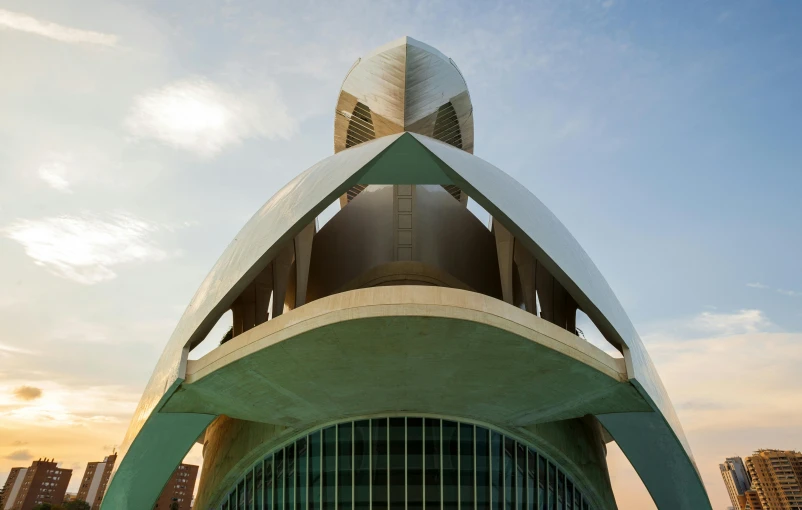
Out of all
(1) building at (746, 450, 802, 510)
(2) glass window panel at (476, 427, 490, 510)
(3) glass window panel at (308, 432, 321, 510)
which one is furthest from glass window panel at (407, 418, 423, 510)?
(1) building at (746, 450, 802, 510)

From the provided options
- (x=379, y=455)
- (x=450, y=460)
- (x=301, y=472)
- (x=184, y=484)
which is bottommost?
(x=301, y=472)

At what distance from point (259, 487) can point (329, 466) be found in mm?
2287

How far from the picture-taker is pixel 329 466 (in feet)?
46.1

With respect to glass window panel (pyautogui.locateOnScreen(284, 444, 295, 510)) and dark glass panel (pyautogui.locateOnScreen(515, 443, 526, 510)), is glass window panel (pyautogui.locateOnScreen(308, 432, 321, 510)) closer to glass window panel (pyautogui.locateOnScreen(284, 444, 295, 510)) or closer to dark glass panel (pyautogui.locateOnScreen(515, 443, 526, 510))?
glass window panel (pyautogui.locateOnScreen(284, 444, 295, 510))

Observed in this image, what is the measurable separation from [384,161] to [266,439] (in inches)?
299

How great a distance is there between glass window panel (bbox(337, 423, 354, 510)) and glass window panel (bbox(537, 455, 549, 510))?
458 centimetres

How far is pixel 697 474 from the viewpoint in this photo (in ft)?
42.5

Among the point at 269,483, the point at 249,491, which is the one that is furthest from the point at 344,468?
the point at 249,491

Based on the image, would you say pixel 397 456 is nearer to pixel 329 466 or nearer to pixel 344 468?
pixel 344 468

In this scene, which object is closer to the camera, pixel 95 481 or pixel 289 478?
pixel 289 478

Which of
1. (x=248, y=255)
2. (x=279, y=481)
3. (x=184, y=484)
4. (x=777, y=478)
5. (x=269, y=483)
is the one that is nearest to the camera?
(x=248, y=255)

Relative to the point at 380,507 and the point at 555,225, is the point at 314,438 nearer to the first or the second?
the point at 380,507

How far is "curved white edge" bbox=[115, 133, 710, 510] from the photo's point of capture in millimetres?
10789

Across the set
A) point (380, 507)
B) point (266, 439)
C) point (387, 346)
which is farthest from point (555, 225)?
point (266, 439)
